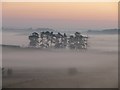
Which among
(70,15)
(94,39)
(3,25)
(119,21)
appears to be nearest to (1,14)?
(3,25)

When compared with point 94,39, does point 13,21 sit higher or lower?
higher

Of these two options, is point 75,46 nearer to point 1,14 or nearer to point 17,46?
point 17,46

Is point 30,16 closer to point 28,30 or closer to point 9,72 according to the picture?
point 28,30

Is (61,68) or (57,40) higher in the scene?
(57,40)

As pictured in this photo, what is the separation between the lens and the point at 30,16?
3115 millimetres

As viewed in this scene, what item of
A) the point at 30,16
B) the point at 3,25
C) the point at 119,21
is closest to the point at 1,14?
the point at 3,25

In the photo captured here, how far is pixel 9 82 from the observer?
313 centimetres

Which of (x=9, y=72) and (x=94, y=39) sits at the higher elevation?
(x=94, y=39)

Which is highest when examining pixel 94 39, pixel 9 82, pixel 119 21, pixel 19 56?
pixel 119 21

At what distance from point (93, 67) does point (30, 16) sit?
95 centimetres

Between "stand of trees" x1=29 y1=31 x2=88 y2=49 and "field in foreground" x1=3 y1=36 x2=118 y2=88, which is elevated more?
"stand of trees" x1=29 y1=31 x2=88 y2=49

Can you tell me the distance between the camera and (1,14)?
121 inches

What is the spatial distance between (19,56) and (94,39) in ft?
2.93

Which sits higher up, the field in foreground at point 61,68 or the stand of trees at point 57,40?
the stand of trees at point 57,40
